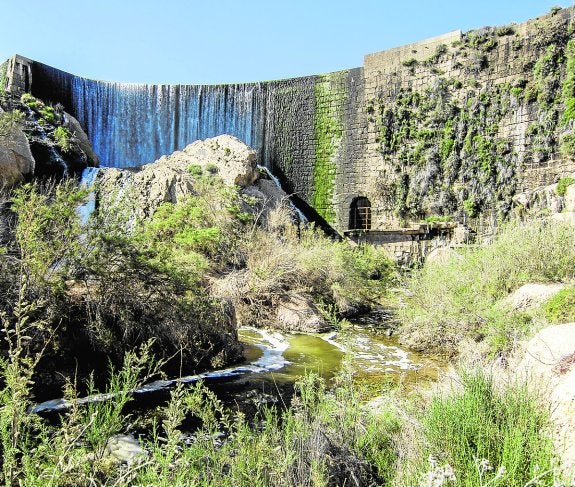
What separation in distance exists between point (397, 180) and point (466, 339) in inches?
521

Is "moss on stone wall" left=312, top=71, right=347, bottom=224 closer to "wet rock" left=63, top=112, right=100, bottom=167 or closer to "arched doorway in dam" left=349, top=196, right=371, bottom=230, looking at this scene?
"arched doorway in dam" left=349, top=196, right=371, bottom=230

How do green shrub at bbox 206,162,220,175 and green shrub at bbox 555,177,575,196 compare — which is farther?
green shrub at bbox 206,162,220,175

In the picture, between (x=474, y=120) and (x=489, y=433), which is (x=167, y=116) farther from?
(x=489, y=433)

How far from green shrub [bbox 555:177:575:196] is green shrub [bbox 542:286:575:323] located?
10078mm

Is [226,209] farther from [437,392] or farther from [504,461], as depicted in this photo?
[504,461]

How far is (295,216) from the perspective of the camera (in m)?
19.0

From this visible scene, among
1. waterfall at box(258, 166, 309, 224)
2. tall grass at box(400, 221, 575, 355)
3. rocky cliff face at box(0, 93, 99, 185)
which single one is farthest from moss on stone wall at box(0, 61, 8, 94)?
tall grass at box(400, 221, 575, 355)

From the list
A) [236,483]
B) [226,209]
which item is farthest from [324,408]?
[226,209]

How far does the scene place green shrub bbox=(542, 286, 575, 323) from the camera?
20.5 ft

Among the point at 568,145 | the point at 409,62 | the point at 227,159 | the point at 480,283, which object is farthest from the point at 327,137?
the point at 480,283

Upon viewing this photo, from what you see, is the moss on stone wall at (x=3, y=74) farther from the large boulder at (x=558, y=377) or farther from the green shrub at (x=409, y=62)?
the large boulder at (x=558, y=377)

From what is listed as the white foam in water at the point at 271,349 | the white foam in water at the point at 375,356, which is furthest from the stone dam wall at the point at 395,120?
the white foam in water at the point at 271,349

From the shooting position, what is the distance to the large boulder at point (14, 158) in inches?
477

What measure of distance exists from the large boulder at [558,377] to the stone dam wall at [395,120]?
13.1 m
